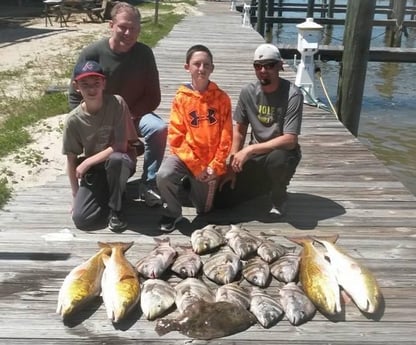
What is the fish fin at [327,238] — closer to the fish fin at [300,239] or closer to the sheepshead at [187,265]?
the fish fin at [300,239]

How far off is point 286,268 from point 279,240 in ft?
1.96

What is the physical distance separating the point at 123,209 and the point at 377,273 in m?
2.12

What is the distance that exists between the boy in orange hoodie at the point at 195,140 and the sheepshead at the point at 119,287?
74 centimetres

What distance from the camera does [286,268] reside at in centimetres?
380

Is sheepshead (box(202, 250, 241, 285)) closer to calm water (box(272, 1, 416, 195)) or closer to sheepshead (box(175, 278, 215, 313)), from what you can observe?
sheepshead (box(175, 278, 215, 313))

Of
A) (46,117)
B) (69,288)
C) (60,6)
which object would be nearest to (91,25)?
(60,6)

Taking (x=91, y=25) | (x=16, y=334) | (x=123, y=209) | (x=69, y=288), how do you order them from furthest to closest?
(x=91, y=25) < (x=123, y=209) < (x=69, y=288) < (x=16, y=334)

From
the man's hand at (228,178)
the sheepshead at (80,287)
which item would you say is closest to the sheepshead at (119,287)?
the sheepshead at (80,287)

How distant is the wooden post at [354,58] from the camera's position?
820 cm

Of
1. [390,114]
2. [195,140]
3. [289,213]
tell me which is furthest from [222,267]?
[390,114]

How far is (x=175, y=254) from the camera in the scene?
3971mm

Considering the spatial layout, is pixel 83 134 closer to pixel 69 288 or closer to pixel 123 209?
pixel 123 209

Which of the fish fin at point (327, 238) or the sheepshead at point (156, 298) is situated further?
the fish fin at point (327, 238)

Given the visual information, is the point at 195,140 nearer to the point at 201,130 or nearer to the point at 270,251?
the point at 201,130
